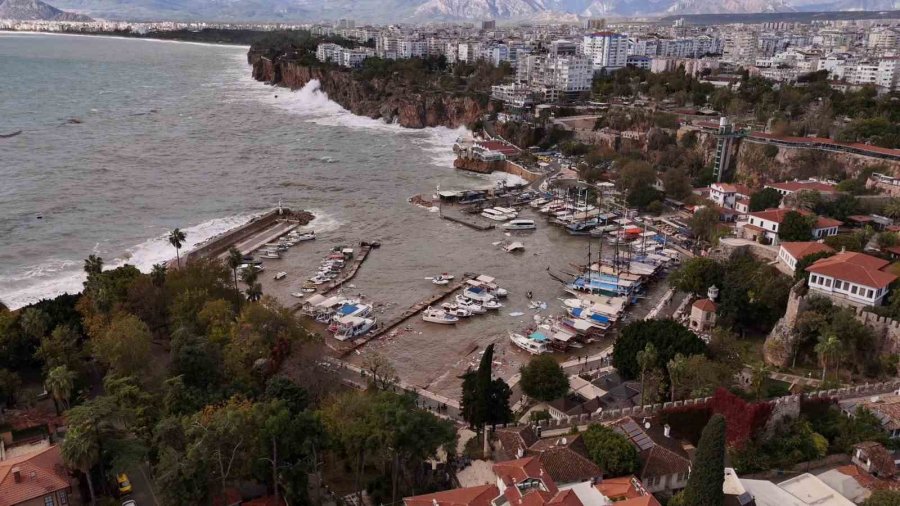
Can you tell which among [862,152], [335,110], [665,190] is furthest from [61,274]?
[335,110]

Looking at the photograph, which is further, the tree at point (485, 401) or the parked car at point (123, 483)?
the tree at point (485, 401)

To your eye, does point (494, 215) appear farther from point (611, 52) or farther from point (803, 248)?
point (611, 52)

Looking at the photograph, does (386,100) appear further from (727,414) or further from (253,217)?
(727,414)

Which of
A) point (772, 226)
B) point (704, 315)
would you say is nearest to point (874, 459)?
point (704, 315)

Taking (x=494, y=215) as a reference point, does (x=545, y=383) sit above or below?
above

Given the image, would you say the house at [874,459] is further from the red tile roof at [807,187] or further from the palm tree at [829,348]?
the red tile roof at [807,187]

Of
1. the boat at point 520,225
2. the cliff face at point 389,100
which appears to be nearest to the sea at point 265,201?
the boat at point 520,225
